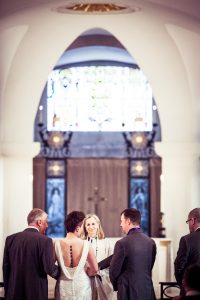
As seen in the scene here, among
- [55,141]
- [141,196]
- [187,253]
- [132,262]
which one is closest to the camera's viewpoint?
[132,262]

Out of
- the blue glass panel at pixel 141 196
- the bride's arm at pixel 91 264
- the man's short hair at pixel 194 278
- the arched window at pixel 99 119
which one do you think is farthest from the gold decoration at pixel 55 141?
the man's short hair at pixel 194 278

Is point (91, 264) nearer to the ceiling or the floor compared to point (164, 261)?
nearer to the ceiling

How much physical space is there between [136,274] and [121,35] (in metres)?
7.23

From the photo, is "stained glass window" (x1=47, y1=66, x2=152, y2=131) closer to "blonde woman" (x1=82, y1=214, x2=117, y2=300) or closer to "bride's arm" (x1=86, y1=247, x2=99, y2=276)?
"blonde woman" (x1=82, y1=214, x2=117, y2=300)

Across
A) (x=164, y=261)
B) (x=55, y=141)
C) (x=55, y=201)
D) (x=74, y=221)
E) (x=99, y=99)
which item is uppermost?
(x=99, y=99)

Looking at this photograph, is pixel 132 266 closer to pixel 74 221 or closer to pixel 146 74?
pixel 74 221

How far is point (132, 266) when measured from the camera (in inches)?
351

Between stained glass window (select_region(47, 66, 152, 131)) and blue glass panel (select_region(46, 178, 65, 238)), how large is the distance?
193cm

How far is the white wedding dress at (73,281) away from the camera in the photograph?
28.7 feet

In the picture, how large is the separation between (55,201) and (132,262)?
13.6m

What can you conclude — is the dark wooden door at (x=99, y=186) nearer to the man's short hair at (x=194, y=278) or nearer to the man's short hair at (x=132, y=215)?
the man's short hair at (x=132, y=215)

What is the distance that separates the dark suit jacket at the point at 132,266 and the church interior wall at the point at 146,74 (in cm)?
602

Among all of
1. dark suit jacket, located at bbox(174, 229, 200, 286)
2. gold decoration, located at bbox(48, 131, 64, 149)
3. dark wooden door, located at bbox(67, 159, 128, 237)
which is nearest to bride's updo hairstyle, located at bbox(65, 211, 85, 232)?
dark suit jacket, located at bbox(174, 229, 200, 286)

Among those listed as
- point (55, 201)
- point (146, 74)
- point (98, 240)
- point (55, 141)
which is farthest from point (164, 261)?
point (55, 201)
